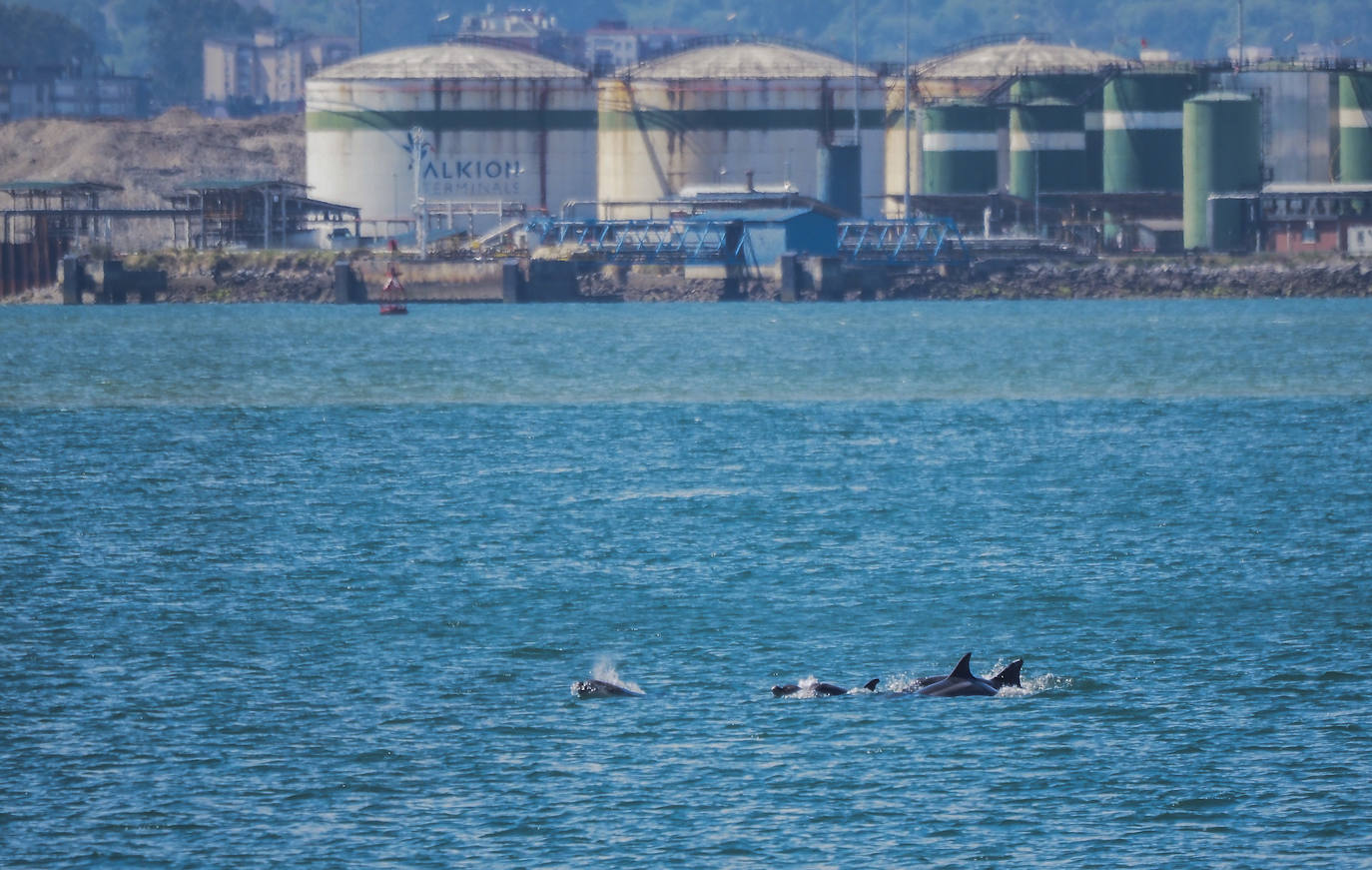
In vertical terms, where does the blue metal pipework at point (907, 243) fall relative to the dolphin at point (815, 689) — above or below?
above

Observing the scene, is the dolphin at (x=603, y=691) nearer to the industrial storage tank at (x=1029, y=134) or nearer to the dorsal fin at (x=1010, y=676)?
the dorsal fin at (x=1010, y=676)

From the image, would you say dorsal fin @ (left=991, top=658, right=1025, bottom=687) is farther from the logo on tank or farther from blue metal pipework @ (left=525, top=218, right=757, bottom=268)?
the logo on tank

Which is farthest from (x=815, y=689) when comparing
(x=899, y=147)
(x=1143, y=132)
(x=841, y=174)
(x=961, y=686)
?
(x=899, y=147)

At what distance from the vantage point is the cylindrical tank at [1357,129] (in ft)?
459

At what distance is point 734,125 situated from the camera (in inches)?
5527

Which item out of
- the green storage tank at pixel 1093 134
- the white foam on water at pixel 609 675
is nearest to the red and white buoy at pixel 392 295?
the green storage tank at pixel 1093 134

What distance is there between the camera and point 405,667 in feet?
103

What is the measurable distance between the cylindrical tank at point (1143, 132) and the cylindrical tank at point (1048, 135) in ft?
6.31

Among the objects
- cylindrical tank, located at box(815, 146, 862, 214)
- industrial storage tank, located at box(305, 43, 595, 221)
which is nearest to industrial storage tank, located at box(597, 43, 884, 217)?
cylindrical tank, located at box(815, 146, 862, 214)

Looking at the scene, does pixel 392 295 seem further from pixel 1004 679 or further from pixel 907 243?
pixel 1004 679

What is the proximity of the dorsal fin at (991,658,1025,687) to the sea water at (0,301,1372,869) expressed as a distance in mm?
476

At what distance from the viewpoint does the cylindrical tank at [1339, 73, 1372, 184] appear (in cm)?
14000

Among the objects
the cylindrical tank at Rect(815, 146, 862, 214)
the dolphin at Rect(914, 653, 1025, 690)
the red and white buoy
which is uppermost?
the cylindrical tank at Rect(815, 146, 862, 214)

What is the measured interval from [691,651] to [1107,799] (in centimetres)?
888
